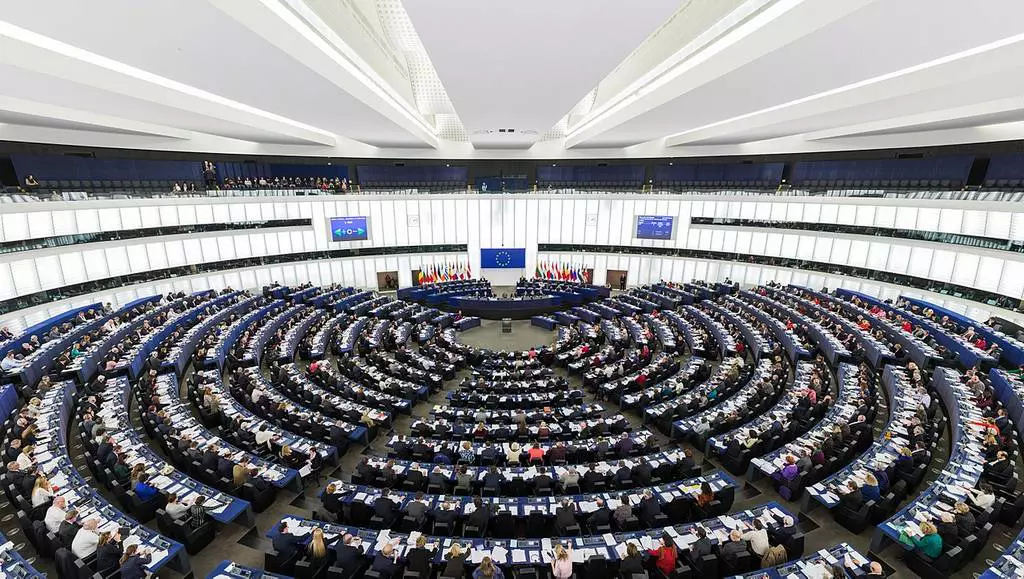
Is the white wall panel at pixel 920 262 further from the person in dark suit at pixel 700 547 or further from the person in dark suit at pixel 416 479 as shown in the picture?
the person in dark suit at pixel 416 479

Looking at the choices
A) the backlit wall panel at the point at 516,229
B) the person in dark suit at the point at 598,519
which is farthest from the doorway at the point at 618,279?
the person in dark suit at the point at 598,519

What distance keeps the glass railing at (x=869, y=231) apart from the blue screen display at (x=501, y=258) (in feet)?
47.4

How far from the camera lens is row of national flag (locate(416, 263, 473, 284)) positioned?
34625 millimetres

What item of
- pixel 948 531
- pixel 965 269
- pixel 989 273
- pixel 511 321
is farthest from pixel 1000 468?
pixel 511 321

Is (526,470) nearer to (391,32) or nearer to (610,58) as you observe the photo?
(610,58)

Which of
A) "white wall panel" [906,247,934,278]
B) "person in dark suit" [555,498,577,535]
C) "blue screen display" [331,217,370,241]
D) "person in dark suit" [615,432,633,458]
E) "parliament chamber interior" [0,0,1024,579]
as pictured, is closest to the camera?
"parliament chamber interior" [0,0,1024,579]

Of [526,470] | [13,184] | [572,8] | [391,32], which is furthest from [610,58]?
[13,184]

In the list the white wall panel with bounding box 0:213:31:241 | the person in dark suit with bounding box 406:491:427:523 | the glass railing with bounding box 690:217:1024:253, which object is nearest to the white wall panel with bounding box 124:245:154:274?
the white wall panel with bounding box 0:213:31:241

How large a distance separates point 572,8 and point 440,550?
10.7m

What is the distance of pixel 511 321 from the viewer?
2761 centimetres

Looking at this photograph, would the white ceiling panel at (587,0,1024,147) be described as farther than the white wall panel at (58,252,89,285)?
No

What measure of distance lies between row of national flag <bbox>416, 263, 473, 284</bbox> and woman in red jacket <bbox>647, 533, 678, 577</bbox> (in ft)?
93.3

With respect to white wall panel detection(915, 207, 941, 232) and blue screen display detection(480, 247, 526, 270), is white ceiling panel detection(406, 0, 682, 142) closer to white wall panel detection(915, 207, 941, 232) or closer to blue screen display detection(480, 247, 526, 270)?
blue screen display detection(480, 247, 526, 270)

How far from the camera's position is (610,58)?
439 inches
